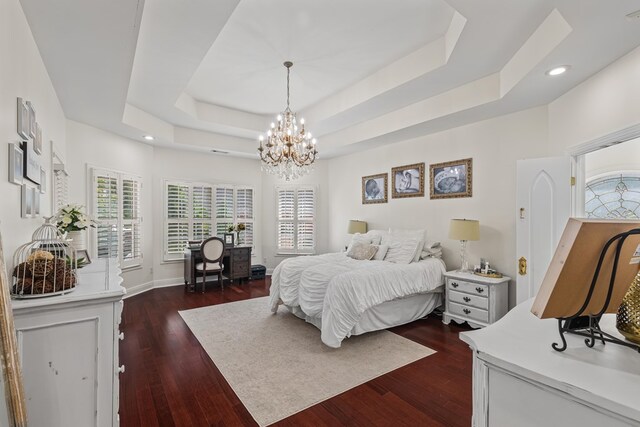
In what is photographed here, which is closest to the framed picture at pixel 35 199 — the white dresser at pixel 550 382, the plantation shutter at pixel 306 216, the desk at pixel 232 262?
the white dresser at pixel 550 382

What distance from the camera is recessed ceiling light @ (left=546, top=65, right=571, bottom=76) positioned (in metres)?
2.56

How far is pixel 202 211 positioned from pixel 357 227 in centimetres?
323

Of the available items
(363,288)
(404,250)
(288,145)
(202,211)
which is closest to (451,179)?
(404,250)

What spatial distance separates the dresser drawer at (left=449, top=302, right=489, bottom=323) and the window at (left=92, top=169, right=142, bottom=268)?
5.06 m

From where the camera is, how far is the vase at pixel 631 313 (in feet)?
2.64

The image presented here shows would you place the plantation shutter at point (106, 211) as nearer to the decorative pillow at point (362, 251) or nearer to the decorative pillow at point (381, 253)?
the decorative pillow at point (362, 251)

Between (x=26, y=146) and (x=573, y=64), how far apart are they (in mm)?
4178

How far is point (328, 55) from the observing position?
3348mm

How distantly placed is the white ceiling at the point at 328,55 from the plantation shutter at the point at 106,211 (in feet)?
2.70

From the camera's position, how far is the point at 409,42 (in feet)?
10.1

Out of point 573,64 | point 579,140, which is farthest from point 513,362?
point 579,140

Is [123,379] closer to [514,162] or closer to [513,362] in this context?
[513,362]

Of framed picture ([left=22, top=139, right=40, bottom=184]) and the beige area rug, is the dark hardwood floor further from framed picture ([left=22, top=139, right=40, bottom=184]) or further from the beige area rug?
framed picture ([left=22, top=139, right=40, bottom=184])

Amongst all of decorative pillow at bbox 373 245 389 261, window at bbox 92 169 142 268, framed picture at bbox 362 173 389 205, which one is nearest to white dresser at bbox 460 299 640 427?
decorative pillow at bbox 373 245 389 261
